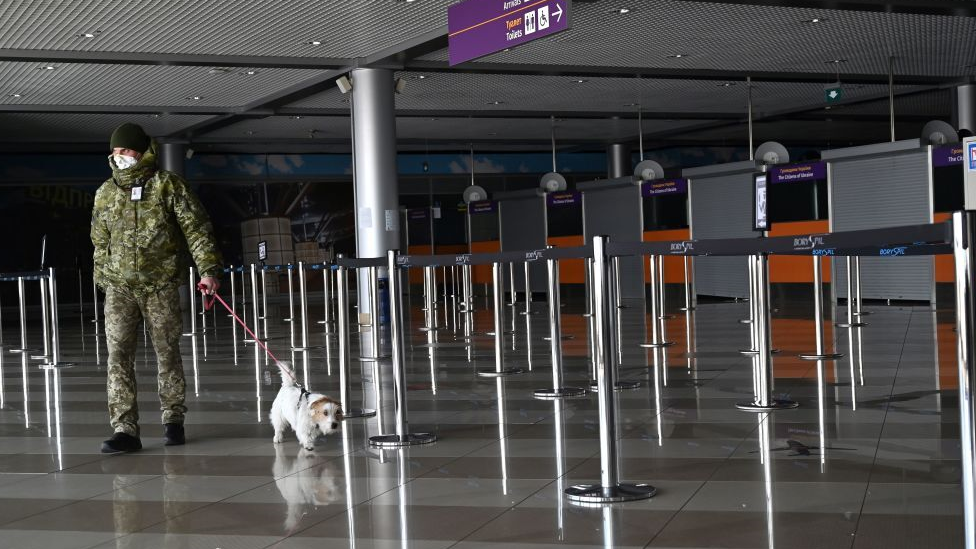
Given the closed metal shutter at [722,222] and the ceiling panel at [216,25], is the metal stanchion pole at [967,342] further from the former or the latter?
the closed metal shutter at [722,222]

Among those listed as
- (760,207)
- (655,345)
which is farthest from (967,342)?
(655,345)

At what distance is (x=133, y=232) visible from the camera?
5.50 metres

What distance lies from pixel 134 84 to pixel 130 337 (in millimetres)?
10630

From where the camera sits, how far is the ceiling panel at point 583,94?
54.0 ft

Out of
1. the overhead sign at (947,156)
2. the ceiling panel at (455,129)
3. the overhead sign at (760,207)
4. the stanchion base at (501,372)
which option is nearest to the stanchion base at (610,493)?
the stanchion base at (501,372)

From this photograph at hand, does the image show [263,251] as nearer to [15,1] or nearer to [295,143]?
[15,1]

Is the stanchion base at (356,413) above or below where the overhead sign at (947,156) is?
below

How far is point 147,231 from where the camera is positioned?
5512 millimetres

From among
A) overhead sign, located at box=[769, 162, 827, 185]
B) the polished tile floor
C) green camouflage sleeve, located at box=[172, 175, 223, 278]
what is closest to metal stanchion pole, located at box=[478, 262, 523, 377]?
the polished tile floor

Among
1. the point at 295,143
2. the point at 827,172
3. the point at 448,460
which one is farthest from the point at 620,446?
the point at 295,143

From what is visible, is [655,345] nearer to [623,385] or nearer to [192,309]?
[623,385]

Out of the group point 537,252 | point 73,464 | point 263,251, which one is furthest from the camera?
point 263,251

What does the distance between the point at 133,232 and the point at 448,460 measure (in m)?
2.13

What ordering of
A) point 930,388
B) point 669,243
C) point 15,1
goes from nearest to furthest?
point 669,243 < point 930,388 < point 15,1
